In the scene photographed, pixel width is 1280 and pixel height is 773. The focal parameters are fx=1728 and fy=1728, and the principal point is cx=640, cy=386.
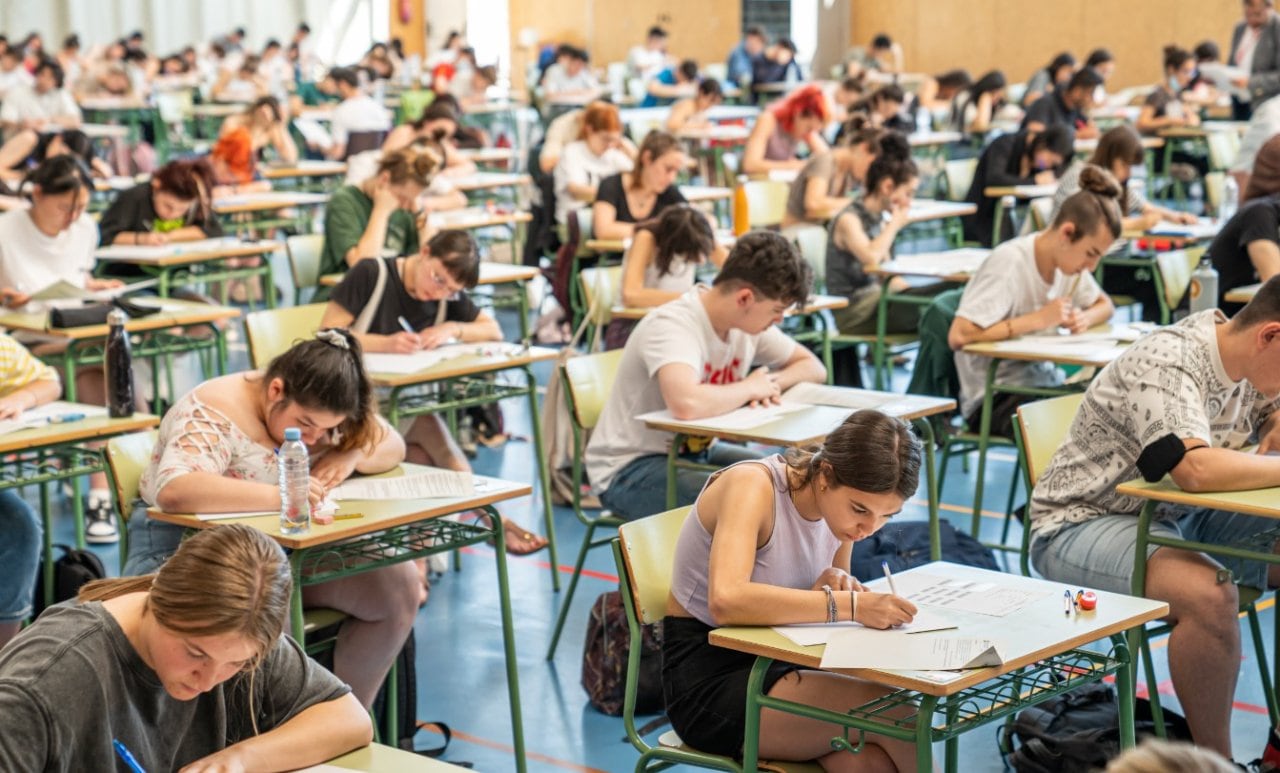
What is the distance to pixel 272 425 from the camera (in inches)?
143

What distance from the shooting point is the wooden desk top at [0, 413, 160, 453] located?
409 cm

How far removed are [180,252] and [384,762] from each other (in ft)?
16.9

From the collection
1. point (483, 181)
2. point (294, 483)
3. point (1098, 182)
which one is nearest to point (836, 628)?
point (294, 483)

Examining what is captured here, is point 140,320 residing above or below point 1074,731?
above

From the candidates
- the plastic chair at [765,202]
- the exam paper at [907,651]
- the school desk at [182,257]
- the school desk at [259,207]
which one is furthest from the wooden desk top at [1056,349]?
the school desk at [259,207]

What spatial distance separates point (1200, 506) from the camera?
363cm

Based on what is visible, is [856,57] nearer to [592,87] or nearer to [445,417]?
[592,87]

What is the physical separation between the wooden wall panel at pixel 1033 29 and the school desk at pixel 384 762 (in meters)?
18.3

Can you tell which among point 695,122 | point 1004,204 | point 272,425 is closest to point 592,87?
point 695,122

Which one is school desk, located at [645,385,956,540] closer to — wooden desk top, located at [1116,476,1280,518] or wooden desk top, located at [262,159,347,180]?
wooden desk top, located at [1116,476,1280,518]

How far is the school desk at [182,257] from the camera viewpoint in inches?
282

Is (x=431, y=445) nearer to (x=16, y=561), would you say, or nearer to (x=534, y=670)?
(x=534, y=670)

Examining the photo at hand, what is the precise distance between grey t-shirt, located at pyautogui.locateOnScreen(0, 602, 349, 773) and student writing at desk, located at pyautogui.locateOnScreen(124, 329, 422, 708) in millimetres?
1047

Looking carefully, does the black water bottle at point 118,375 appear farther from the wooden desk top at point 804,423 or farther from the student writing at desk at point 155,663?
the student writing at desk at point 155,663
